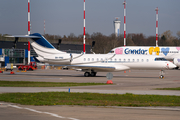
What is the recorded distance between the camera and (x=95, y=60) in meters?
38.8

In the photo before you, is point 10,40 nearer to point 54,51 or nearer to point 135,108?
point 54,51

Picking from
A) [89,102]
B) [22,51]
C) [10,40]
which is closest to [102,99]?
[89,102]

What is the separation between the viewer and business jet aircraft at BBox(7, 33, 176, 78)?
3791 cm

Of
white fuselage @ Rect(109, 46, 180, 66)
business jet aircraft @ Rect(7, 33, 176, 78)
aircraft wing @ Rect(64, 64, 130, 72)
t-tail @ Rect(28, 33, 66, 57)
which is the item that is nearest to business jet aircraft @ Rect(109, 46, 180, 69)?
white fuselage @ Rect(109, 46, 180, 66)

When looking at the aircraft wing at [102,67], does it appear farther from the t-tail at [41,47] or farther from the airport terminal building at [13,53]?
the airport terminal building at [13,53]

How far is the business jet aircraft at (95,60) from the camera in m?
37.9

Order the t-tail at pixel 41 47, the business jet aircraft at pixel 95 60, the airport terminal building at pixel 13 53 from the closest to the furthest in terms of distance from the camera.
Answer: the business jet aircraft at pixel 95 60 < the t-tail at pixel 41 47 < the airport terminal building at pixel 13 53

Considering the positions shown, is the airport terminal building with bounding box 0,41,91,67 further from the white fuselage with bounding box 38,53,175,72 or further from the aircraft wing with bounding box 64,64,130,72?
the aircraft wing with bounding box 64,64,130,72

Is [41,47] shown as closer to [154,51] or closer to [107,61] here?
[107,61]

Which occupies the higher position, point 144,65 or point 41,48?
point 41,48

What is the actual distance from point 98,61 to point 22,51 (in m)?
45.1

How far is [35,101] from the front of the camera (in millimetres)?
14812

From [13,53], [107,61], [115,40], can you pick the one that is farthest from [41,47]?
[115,40]

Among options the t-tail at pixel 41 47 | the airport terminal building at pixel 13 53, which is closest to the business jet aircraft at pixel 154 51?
the airport terminal building at pixel 13 53
